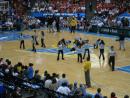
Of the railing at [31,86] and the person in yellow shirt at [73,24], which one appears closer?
the railing at [31,86]

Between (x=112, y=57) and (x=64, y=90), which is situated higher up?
(x=64, y=90)

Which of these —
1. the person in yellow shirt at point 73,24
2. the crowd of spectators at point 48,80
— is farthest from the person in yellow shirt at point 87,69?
the person in yellow shirt at point 73,24

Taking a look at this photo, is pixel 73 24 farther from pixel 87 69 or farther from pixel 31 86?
pixel 31 86

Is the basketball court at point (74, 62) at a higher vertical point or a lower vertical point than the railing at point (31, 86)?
lower

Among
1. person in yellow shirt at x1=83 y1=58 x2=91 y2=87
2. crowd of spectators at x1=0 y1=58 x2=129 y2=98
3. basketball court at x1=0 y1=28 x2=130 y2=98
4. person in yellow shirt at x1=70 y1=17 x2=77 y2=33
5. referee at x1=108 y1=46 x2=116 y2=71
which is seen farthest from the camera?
person in yellow shirt at x1=70 y1=17 x2=77 y2=33

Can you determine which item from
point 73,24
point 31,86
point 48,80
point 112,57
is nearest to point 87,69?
Result: point 48,80

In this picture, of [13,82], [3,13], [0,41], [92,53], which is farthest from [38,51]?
[3,13]

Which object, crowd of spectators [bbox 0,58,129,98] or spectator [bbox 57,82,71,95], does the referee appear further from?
spectator [bbox 57,82,71,95]

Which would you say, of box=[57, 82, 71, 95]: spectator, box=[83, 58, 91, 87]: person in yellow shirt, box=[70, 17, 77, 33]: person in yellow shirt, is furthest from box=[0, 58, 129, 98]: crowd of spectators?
box=[70, 17, 77, 33]: person in yellow shirt

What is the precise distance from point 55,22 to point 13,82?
903 inches

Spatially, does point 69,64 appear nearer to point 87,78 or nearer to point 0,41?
point 87,78

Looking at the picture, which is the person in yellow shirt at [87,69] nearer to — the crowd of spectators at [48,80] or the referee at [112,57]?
the crowd of spectators at [48,80]

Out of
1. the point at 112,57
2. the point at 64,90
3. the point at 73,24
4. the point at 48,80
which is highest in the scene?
the point at 73,24

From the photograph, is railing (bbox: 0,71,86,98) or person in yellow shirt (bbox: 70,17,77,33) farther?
person in yellow shirt (bbox: 70,17,77,33)
